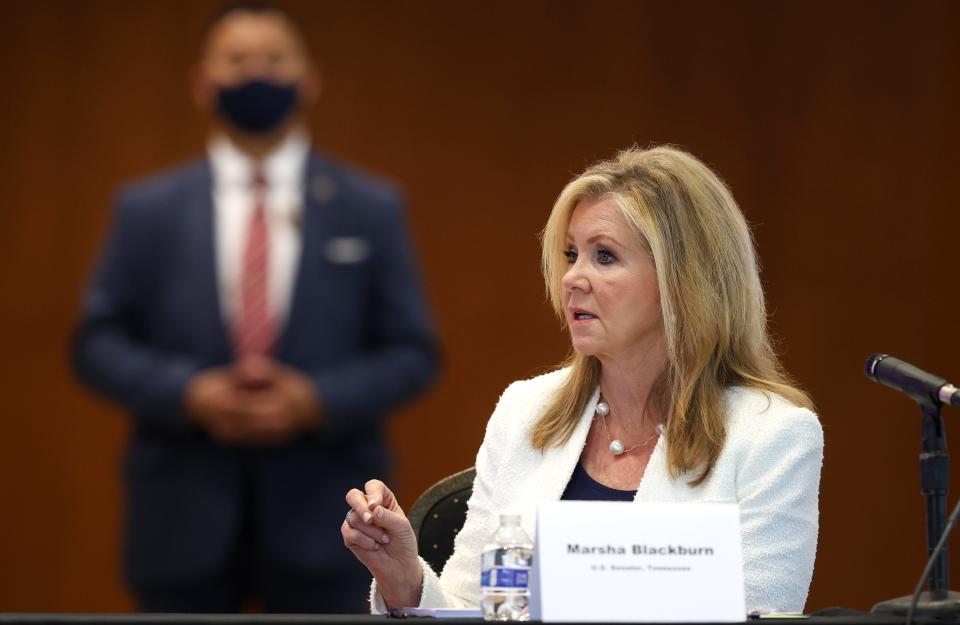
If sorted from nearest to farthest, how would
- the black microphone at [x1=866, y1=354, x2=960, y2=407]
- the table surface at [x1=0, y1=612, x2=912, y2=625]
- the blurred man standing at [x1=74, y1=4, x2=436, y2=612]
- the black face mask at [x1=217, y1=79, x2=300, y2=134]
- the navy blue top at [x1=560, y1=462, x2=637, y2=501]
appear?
the table surface at [x1=0, y1=612, x2=912, y2=625]
the black microphone at [x1=866, y1=354, x2=960, y2=407]
the navy blue top at [x1=560, y1=462, x2=637, y2=501]
the blurred man standing at [x1=74, y1=4, x2=436, y2=612]
the black face mask at [x1=217, y1=79, x2=300, y2=134]

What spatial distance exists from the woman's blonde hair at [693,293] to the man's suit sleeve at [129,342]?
207cm

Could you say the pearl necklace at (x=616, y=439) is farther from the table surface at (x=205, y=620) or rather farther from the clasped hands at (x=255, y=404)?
the clasped hands at (x=255, y=404)

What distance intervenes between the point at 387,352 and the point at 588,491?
2.09 meters

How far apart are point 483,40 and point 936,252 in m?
2.04

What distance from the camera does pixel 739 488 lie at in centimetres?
271

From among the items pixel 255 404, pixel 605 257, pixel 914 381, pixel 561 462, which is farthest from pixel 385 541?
pixel 255 404

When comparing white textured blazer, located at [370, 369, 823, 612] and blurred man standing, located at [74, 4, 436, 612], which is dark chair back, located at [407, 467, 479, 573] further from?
blurred man standing, located at [74, 4, 436, 612]

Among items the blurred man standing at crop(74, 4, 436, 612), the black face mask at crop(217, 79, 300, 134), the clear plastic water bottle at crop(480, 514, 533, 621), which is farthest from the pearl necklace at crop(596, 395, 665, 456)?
the black face mask at crop(217, 79, 300, 134)

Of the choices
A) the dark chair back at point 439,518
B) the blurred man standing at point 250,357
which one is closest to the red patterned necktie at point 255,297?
the blurred man standing at point 250,357

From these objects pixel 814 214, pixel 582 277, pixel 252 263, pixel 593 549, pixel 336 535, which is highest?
pixel 814 214

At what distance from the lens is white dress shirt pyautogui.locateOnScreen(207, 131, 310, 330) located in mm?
4762

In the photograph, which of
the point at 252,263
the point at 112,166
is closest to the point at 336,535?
the point at 252,263

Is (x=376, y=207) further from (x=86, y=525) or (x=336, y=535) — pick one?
(x=86, y=525)

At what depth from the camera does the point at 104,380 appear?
486cm
